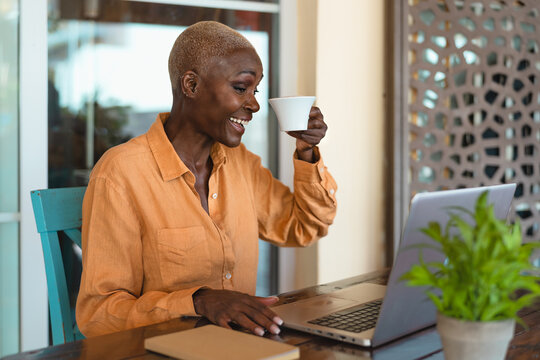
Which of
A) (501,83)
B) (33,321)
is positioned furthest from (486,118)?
(33,321)

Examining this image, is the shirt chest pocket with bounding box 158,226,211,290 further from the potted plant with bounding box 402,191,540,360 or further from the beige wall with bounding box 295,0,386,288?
the beige wall with bounding box 295,0,386,288

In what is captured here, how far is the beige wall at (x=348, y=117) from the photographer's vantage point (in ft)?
8.96

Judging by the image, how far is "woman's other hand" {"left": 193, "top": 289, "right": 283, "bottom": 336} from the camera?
1.22 meters

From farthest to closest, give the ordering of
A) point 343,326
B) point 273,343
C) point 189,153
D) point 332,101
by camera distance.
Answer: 1. point 332,101
2. point 189,153
3. point 343,326
4. point 273,343

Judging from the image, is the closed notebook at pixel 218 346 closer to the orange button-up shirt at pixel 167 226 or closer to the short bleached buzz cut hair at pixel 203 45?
the orange button-up shirt at pixel 167 226

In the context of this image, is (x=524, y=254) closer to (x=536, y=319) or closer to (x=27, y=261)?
(x=536, y=319)

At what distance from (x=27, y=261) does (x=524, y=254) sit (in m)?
2.01

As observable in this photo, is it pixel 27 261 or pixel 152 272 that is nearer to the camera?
pixel 152 272

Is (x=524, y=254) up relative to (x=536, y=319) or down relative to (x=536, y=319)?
up

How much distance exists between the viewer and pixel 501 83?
10.1 feet

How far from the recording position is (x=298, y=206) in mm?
1954

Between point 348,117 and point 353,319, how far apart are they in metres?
1.62

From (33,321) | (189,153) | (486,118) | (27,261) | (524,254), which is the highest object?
(486,118)

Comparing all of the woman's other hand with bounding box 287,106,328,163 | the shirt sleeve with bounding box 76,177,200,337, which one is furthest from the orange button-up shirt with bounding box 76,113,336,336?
the woman's other hand with bounding box 287,106,328,163
